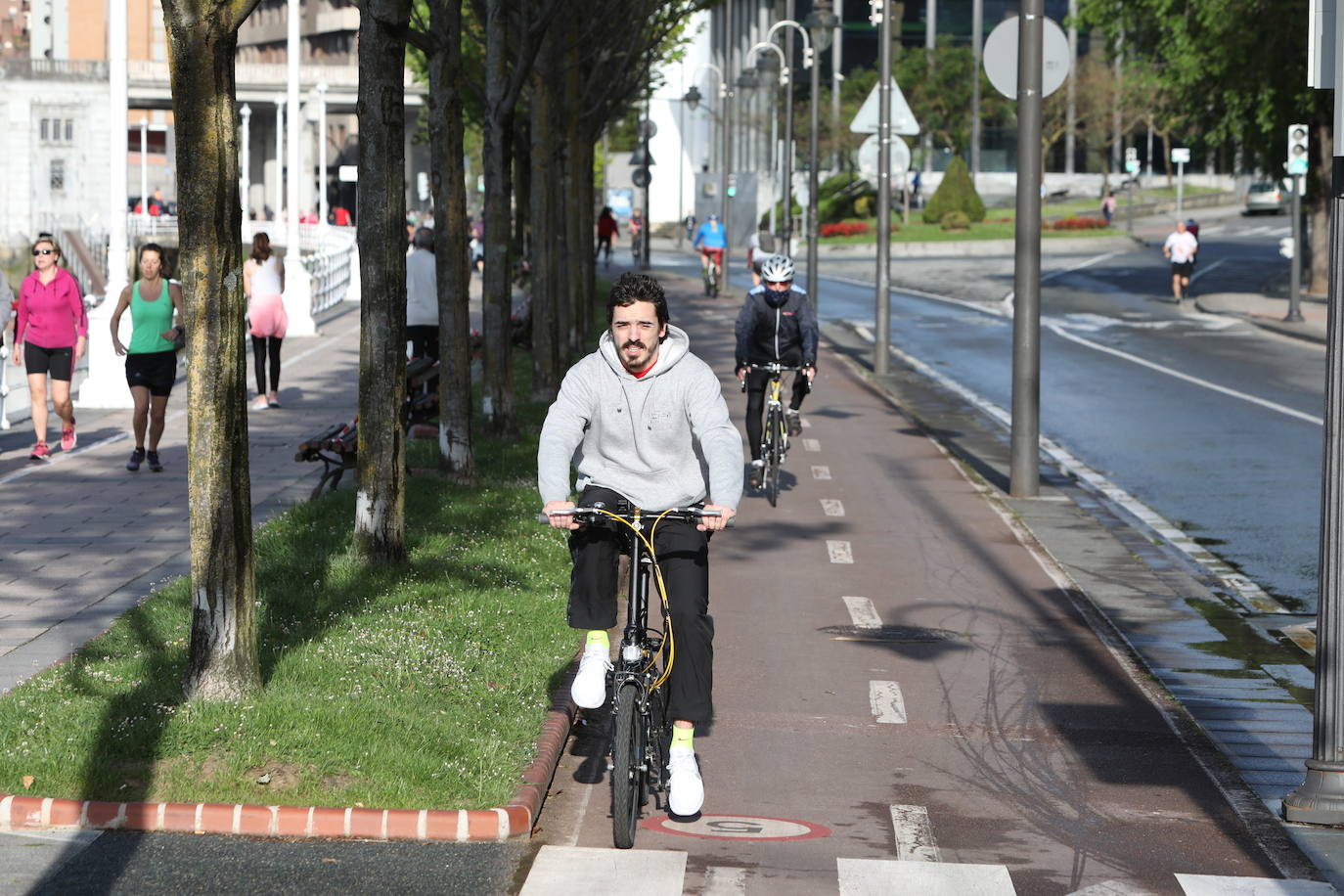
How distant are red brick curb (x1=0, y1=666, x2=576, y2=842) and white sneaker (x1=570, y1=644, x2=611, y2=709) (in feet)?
1.51

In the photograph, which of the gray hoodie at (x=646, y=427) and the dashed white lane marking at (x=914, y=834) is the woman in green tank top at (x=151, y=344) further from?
the dashed white lane marking at (x=914, y=834)

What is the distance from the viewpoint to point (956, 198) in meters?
73.0

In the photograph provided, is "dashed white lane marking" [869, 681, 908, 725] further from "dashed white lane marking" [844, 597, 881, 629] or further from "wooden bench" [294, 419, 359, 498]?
"wooden bench" [294, 419, 359, 498]

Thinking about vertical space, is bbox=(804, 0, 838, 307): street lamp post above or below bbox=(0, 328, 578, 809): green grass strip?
above

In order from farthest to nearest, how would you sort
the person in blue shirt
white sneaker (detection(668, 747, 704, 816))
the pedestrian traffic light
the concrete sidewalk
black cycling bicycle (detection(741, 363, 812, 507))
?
1. the person in blue shirt
2. the pedestrian traffic light
3. black cycling bicycle (detection(741, 363, 812, 507))
4. the concrete sidewalk
5. white sneaker (detection(668, 747, 704, 816))

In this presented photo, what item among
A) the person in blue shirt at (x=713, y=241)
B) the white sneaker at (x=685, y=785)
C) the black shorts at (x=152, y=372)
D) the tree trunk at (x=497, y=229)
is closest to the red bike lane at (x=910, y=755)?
the white sneaker at (x=685, y=785)

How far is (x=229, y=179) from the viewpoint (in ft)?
24.1

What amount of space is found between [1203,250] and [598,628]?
5764 cm

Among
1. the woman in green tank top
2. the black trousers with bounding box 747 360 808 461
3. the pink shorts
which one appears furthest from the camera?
the pink shorts

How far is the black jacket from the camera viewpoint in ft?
48.6

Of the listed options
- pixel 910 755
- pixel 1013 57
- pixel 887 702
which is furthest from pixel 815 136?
pixel 910 755

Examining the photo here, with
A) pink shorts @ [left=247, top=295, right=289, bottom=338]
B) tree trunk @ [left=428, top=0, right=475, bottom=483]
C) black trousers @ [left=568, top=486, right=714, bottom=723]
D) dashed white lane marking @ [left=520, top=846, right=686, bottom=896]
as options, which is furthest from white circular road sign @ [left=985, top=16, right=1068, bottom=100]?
dashed white lane marking @ [left=520, top=846, right=686, bottom=896]

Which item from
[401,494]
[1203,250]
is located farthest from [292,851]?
[1203,250]

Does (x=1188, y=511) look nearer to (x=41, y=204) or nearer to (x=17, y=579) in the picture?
(x=17, y=579)
